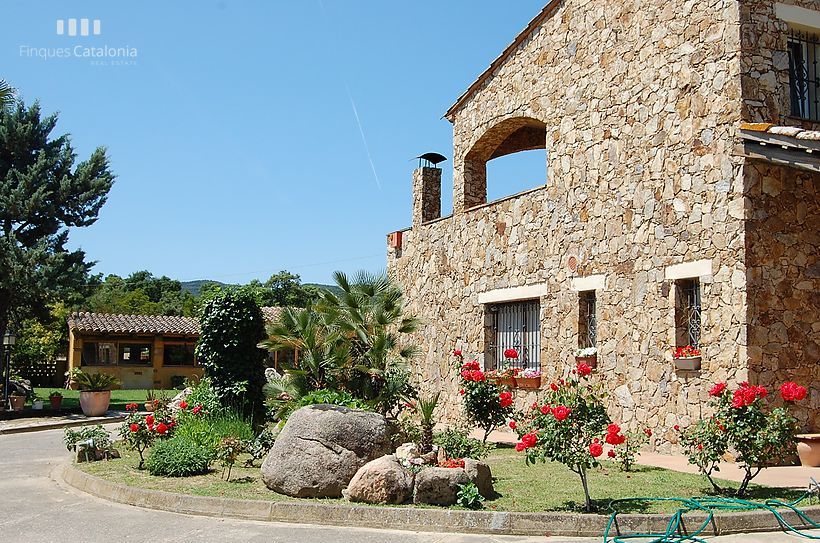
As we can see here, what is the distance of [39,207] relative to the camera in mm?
24812

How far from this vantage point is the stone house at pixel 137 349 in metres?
37.7

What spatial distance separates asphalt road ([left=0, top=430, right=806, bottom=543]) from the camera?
23.6ft

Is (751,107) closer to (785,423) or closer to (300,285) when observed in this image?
(785,423)

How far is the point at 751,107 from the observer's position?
11234 millimetres

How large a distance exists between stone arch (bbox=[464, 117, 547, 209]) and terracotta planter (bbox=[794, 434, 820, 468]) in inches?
374

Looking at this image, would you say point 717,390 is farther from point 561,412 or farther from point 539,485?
point 539,485

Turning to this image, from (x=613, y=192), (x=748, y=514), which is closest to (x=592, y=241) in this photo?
(x=613, y=192)

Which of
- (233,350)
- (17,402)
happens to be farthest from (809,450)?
(17,402)

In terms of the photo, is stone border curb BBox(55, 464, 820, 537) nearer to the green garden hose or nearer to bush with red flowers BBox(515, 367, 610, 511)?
the green garden hose

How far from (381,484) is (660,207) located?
23.0ft

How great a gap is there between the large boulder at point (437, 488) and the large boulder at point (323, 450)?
1051 mm

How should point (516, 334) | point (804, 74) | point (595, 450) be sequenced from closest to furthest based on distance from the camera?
point (595, 450) → point (804, 74) → point (516, 334)

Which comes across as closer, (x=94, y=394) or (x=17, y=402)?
(x=94, y=394)

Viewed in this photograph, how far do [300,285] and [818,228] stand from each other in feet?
176
